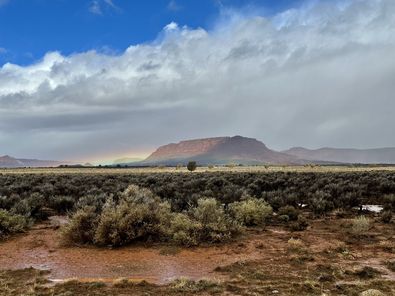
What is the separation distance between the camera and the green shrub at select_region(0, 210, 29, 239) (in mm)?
14180

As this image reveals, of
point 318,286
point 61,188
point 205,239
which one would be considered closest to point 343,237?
point 205,239

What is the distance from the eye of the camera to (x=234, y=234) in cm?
1412

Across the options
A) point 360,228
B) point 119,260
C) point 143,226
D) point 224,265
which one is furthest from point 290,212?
point 119,260

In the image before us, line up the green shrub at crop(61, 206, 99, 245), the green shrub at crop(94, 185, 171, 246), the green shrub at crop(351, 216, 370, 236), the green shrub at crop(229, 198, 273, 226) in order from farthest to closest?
the green shrub at crop(229, 198, 273, 226)
the green shrub at crop(351, 216, 370, 236)
the green shrub at crop(61, 206, 99, 245)
the green shrub at crop(94, 185, 171, 246)

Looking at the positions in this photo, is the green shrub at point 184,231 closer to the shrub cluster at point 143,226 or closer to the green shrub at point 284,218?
the shrub cluster at point 143,226

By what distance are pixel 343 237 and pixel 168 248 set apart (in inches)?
235

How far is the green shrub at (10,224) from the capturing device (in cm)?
1418

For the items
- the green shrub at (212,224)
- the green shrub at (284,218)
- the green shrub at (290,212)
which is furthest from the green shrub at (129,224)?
the green shrub at (290,212)

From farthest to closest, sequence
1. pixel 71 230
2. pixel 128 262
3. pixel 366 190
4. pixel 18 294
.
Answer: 1. pixel 366 190
2. pixel 71 230
3. pixel 128 262
4. pixel 18 294

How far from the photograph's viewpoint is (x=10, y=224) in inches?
572

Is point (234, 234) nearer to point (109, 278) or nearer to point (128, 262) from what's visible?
point (128, 262)

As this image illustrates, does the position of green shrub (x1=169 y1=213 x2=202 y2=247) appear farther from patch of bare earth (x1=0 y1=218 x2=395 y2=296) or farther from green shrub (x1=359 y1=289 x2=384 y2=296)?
green shrub (x1=359 y1=289 x2=384 y2=296)

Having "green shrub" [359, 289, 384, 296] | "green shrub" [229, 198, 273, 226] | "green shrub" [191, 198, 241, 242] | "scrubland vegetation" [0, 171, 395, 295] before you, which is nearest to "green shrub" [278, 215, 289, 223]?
"scrubland vegetation" [0, 171, 395, 295]

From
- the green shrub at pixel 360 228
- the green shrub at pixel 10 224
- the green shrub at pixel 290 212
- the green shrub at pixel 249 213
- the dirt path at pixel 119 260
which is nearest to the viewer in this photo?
the dirt path at pixel 119 260
